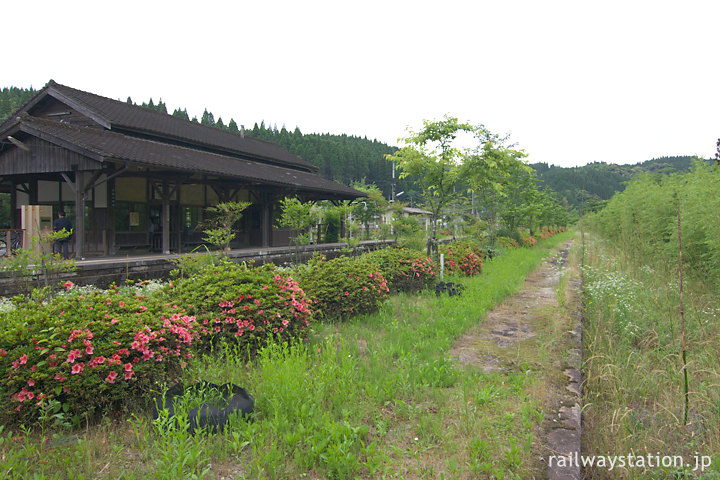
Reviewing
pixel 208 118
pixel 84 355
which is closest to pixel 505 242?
pixel 84 355

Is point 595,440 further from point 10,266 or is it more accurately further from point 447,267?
point 10,266

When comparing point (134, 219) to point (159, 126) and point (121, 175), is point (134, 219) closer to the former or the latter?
point (121, 175)

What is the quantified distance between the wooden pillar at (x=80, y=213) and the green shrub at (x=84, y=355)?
922cm

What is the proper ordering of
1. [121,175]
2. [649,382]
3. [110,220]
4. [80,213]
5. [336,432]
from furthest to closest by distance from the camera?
[121,175] < [110,220] < [80,213] < [649,382] < [336,432]

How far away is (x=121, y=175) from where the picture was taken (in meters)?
13.1

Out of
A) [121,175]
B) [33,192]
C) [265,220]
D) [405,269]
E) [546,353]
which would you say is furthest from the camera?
[265,220]

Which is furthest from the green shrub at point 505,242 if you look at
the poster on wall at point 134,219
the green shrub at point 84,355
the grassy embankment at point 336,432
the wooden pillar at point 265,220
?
the green shrub at point 84,355

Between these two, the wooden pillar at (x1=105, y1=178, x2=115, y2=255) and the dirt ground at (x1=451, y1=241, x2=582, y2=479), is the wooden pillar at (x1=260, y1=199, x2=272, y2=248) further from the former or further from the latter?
the dirt ground at (x1=451, y1=241, x2=582, y2=479)

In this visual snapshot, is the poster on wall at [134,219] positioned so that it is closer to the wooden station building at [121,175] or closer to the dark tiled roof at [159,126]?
the wooden station building at [121,175]

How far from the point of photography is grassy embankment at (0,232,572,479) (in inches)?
86.7

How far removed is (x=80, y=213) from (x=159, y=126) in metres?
7.15

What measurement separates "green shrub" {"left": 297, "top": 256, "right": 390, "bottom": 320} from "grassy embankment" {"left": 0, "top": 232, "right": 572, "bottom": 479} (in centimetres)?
139

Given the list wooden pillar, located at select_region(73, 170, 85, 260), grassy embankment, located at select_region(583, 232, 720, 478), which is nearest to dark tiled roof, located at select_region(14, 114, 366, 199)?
wooden pillar, located at select_region(73, 170, 85, 260)

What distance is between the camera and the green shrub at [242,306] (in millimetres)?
3771
